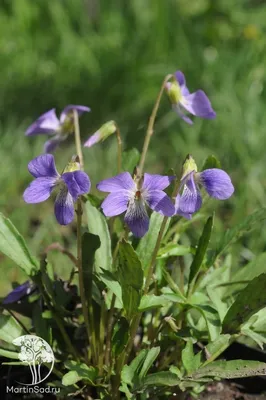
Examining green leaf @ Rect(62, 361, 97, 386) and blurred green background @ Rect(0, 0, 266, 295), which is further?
blurred green background @ Rect(0, 0, 266, 295)

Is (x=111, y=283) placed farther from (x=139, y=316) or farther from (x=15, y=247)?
(x=15, y=247)

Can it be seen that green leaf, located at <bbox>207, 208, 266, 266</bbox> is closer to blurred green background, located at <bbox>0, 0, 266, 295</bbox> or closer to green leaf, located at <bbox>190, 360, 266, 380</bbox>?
green leaf, located at <bbox>190, 360, 266, 380</bbox>

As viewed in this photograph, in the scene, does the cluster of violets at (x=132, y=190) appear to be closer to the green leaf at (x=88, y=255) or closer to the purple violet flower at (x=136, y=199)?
the purple violet flower at (x=136, y=199)

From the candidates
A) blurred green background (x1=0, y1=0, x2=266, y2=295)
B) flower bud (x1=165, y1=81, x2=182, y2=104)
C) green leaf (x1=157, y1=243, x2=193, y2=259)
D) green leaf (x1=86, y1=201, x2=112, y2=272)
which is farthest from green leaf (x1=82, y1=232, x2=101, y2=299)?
blurred green background (x1=0, y1=0, x2=266, y2=295)

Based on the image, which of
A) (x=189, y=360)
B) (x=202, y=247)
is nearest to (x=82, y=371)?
(x=189, y=360)

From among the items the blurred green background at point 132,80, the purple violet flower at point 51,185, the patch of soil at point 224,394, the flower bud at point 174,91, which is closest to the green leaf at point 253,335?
the patch of soil at point 224,394

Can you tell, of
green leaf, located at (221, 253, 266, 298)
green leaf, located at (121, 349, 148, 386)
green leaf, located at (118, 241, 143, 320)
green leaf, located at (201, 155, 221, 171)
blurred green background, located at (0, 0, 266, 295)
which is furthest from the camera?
blurred green background, located at (0, 0, 266, 295)

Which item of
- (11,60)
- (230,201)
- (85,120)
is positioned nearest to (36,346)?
A: (230,201)

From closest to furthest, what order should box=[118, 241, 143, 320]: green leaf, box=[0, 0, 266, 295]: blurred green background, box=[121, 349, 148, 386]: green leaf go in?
box=[118, 241, 143, 320]: green leaf
box=[121, 349, 148, 386]: green leaf
box=[0, 0, 266, 295]: blurred green background
